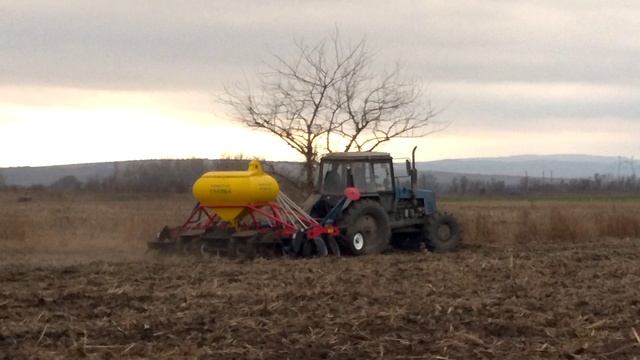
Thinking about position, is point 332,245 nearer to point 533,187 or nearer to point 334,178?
point 334,178

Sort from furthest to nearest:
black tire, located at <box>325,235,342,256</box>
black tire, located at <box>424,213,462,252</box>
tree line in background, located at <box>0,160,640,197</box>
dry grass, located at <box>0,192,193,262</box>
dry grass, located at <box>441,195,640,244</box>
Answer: tree line in background, located at <box>0,160,640,197</box> → dry grass, located at <box>441,195,640,244</box> → black tire, located at <box>424,213,462,252</box> → dry grass, located at <box>0,192,193,262</box> → black tire, located at <box>325,235,342,256</box>

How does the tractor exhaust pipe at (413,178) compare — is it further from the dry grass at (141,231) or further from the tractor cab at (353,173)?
the dry grass at (141,231)

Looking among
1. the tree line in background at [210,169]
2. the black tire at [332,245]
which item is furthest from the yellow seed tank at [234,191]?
the tree line in background at [210,169]

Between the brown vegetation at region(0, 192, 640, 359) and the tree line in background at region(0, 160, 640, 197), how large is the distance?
792 cm

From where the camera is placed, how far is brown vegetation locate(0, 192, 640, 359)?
9453 mm

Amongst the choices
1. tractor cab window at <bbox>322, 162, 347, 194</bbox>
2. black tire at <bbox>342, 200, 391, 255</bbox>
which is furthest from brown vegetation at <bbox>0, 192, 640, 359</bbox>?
tractor cab window at <bbox>322, 162, 347, 194</bbox>

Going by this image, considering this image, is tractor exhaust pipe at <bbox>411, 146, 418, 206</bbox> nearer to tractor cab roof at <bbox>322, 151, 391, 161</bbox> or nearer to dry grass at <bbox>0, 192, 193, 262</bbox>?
tractor cab roof at <bbox>322, 151, 391, 161</bbox>

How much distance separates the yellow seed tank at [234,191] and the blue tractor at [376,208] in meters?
1.31

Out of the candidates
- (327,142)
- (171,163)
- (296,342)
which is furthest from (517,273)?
(171,163)

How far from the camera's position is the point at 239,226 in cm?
1927

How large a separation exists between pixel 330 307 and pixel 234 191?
25.1 ft

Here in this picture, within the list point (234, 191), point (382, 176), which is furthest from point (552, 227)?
point (234, 191)

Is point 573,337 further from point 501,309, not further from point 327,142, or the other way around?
point 327,142

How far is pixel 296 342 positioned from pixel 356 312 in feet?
5.53
